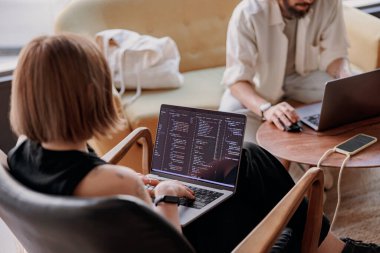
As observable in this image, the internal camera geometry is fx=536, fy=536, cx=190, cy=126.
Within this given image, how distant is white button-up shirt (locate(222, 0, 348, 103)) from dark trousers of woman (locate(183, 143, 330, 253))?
0.57 metres

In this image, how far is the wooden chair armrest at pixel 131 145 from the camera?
163cm

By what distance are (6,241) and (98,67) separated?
1333mm

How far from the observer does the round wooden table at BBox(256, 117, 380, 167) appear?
5.52ft

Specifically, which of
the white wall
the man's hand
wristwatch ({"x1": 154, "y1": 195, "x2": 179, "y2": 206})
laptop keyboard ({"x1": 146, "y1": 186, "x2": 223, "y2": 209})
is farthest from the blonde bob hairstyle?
the white wall

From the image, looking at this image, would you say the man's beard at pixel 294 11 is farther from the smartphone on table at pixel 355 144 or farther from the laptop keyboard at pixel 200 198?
the laptop keyboard at pixel 200 198

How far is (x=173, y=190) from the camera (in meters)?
1.39

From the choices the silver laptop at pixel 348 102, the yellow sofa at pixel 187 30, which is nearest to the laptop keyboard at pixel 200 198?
the silver laptop at pixel 348 102

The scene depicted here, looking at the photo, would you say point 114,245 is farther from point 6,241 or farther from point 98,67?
point 6,241

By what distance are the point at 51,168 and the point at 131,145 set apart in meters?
0.62

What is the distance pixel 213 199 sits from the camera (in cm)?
151

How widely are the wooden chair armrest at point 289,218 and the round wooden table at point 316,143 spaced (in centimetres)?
28

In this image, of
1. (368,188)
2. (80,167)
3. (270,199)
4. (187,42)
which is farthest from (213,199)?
(187,42)

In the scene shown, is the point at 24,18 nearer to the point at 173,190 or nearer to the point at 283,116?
the point at 283,116

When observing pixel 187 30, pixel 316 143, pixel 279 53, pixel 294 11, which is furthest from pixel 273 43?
pixel 187 30
